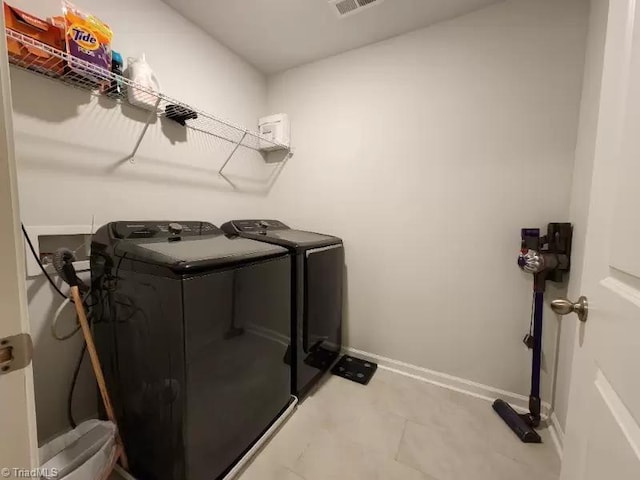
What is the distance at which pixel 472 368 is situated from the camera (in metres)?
1.83

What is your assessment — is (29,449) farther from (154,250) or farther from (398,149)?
(398,149)

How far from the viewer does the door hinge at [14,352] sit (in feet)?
1.48

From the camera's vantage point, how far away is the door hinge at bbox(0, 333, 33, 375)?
0.45 m

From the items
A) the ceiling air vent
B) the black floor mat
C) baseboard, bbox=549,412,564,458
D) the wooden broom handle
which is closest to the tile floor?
baseboard, bbox=549,412,564,458

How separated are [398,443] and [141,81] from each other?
2441mm

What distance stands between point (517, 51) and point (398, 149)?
864 millimetres

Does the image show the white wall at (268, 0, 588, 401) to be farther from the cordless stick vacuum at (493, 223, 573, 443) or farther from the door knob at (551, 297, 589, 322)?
the door knob at (551, 297, 589, 322)

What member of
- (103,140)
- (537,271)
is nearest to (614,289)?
(537,271)

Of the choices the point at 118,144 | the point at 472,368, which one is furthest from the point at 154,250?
the point at 472,368

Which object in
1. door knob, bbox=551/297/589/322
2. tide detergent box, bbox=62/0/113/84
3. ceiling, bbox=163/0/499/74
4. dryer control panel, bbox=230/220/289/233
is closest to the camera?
door knob, bbox=551/297/589/322

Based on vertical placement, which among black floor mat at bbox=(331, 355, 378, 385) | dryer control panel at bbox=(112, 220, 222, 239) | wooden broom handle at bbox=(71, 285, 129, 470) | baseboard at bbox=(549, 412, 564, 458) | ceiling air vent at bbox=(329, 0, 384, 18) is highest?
ceiling air vent at bbox=(329, 0, 384, 18)

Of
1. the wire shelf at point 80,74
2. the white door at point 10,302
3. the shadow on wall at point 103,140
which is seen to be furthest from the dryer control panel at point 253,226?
the white door at point 10,302

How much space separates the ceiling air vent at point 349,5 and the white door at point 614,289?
143cm

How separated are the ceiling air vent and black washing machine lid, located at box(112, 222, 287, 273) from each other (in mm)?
1615
